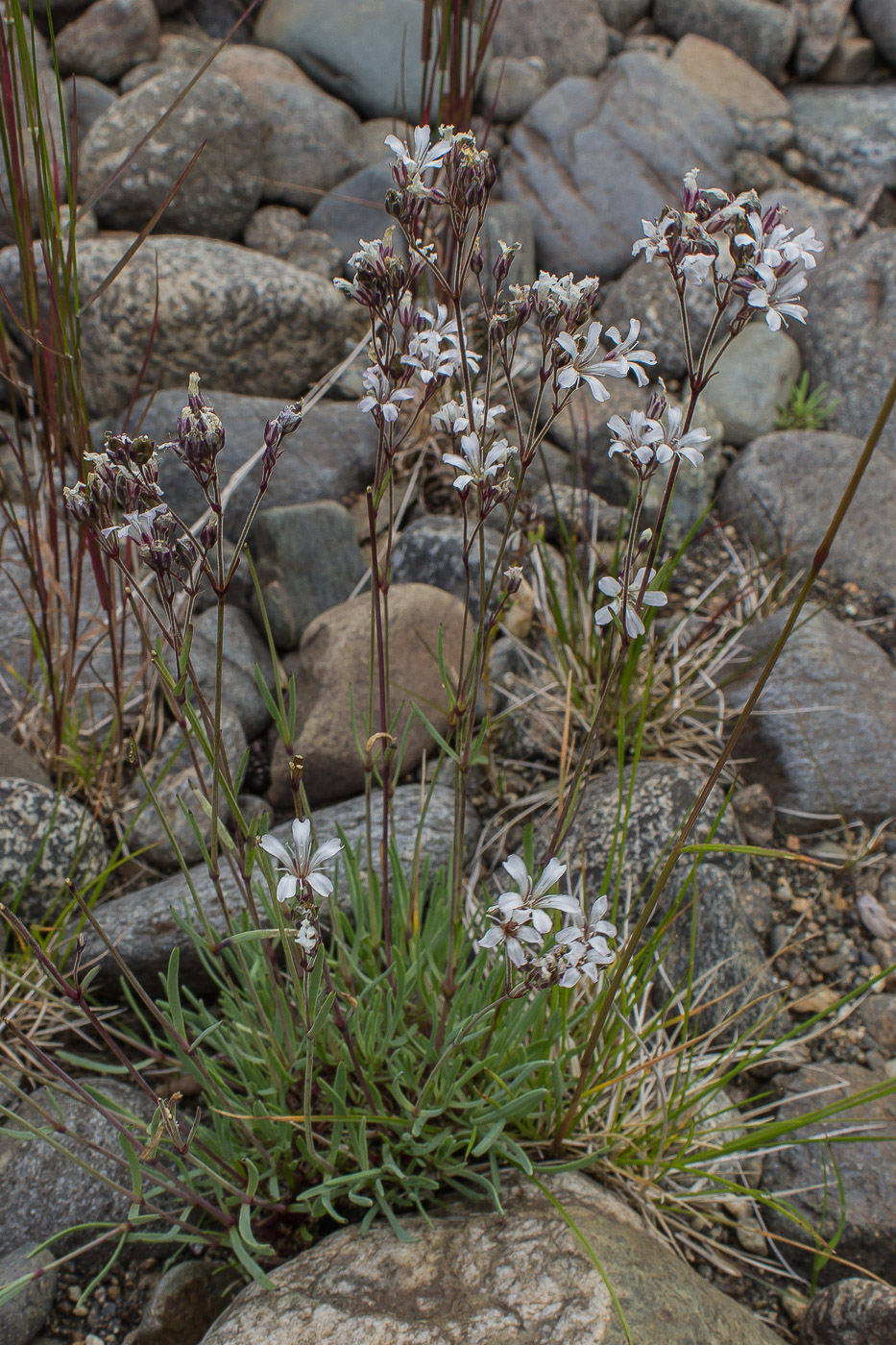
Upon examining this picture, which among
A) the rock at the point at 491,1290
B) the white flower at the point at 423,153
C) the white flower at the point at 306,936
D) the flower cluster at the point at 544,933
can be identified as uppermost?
the white flower at the point at 423,153

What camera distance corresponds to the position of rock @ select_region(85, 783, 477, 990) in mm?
2639

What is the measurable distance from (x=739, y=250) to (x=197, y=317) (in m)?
3.71

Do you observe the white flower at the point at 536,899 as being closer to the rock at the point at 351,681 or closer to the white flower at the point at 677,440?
the white flower at the point at 677,440

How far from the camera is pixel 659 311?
534 cm

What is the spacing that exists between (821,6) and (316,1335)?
9.32 meters

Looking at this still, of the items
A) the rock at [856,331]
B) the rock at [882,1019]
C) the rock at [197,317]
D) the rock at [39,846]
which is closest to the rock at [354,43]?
the rock at [197,317]

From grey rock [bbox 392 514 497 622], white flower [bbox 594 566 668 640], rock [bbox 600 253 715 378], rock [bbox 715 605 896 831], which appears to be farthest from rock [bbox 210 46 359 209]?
white flower [bbox 594 566 668 640]

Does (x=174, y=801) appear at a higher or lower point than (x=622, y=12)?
lower

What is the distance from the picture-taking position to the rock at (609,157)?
601 centimetres

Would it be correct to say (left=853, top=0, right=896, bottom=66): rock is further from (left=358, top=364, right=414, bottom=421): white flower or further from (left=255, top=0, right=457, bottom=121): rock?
(left=358, top=364, right=414, bottom=421): white flower

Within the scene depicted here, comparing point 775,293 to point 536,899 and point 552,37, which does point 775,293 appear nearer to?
point 536,899

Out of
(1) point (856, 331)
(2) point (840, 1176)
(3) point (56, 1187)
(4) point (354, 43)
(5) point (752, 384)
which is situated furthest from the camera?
(4) point (354, 43)

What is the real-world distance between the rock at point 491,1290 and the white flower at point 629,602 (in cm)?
114

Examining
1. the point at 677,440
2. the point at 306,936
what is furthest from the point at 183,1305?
the point at 677,440
